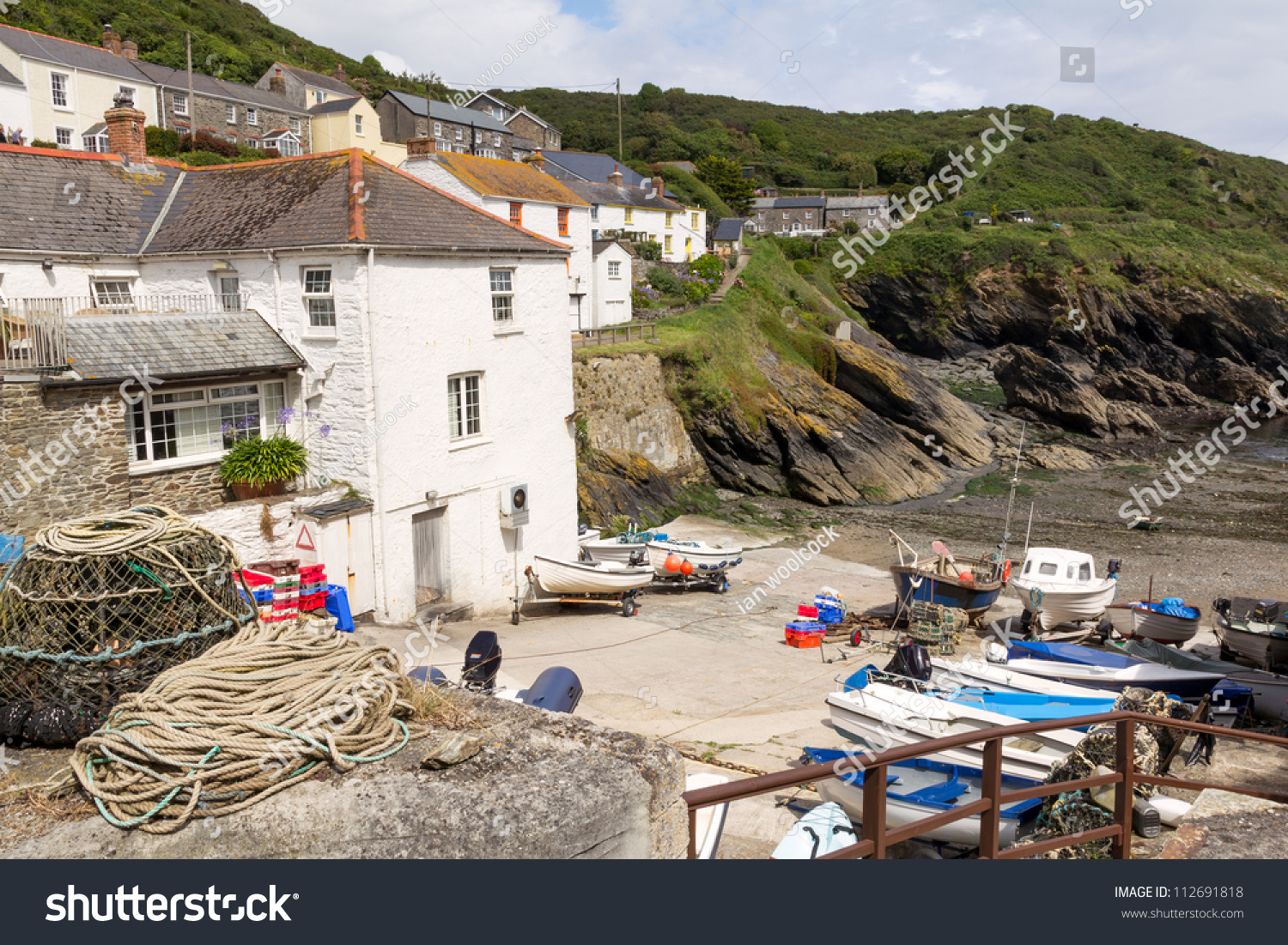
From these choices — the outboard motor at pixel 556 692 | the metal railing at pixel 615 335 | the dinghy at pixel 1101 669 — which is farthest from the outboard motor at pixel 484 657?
the metal railing at pixel 615 335

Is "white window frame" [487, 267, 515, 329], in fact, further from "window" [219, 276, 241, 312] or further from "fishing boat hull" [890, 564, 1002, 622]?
"fishing boat hull" [890, 564, 1002, 622]

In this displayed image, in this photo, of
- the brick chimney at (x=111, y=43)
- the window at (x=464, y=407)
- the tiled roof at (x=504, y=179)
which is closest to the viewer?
the window at (x=464, y=407)

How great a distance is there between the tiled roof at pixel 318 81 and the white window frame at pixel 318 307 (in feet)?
165

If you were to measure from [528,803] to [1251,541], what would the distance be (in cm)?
3155

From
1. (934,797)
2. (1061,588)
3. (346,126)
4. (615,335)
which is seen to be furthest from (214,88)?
(934,797)

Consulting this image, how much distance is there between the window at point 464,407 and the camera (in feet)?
56.4

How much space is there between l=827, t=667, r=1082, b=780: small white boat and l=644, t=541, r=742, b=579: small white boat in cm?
1028

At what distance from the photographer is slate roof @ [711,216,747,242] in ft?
207

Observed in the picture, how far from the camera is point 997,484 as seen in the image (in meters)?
36.1

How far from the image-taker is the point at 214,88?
50.5 meters

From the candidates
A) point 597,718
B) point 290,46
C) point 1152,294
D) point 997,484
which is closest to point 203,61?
point 290,46

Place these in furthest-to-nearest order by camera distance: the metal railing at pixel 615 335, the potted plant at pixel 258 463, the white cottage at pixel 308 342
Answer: the metal railing at pixel 615 335 → the potted plant at pixel 258 463 → the white cottage at pixel 308 342

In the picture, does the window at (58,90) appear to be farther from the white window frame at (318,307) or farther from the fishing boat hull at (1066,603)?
the fishing boat hull at (1066,603)
